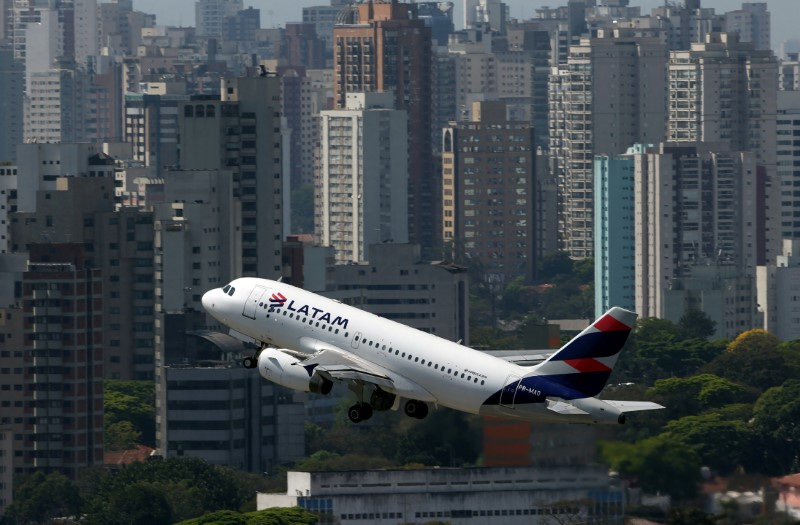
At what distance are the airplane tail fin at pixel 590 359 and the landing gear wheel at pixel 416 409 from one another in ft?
27.5

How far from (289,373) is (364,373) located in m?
4.36

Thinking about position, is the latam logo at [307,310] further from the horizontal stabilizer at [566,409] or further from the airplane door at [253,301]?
the horizontal stabilizer at [566,409]

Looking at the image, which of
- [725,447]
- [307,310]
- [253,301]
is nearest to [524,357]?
[307,310]

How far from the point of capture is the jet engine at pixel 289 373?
451ft

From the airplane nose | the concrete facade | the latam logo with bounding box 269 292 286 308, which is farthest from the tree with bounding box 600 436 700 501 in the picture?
the airplane nose

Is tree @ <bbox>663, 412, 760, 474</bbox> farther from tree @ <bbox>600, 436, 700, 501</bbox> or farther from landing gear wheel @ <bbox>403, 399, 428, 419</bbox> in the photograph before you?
landing gear wheel @ <bbox>403, 399, 428, 419</bbox>

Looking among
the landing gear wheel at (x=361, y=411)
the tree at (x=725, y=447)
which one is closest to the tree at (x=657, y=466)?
the tree at (x=725, y=447)

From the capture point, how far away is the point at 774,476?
436 feet

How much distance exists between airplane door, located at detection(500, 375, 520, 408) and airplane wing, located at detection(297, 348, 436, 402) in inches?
161

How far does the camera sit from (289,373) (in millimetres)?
138250

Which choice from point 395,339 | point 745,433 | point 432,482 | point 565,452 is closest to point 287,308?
point 395,339

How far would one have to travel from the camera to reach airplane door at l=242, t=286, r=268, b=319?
142 metres

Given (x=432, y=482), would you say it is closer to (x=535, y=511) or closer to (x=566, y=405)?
(x=535, y=511)

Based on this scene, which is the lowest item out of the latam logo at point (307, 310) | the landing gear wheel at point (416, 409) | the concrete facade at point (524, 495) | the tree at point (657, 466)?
the concrete facade at point (524, 495)
